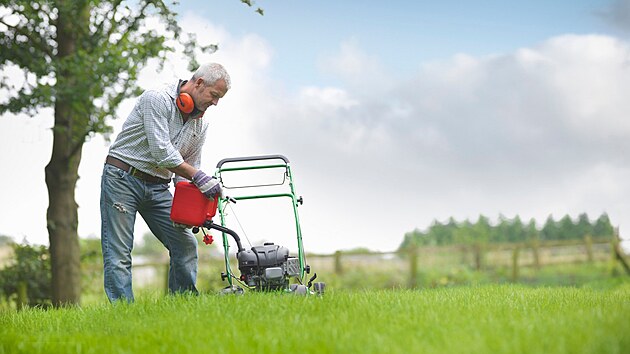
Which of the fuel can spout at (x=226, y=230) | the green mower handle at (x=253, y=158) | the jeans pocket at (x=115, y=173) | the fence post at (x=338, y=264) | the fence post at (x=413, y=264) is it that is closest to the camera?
the fuel can spout at (x=226, y=230)

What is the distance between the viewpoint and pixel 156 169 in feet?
18.5

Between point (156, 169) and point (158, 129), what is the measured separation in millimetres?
372

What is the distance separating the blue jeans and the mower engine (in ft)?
1.87

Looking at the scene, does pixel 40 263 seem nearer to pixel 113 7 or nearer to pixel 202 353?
pixel 113 7

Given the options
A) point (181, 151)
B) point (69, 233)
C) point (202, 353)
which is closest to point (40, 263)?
point (69, 233)

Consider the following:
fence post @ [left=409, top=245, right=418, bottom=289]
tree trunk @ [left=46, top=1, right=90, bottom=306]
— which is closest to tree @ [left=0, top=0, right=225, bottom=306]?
tree trunk @ [left=46, top=1, right=90, bottom=306]

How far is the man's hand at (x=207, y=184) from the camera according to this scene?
5.26 m

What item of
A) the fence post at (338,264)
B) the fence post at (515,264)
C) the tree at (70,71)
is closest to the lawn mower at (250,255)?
the tree at (70,71)

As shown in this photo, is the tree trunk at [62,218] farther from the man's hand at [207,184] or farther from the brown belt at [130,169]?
the man's hand at [207,184]

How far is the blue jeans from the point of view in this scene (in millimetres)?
5586

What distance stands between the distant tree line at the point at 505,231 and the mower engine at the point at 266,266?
991cm

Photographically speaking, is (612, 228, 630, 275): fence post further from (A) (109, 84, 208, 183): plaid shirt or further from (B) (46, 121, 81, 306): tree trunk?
(A) (109, 84, 208, 183): plaid shirt

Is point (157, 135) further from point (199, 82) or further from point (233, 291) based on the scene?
point (233, 291)

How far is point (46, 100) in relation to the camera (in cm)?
864
